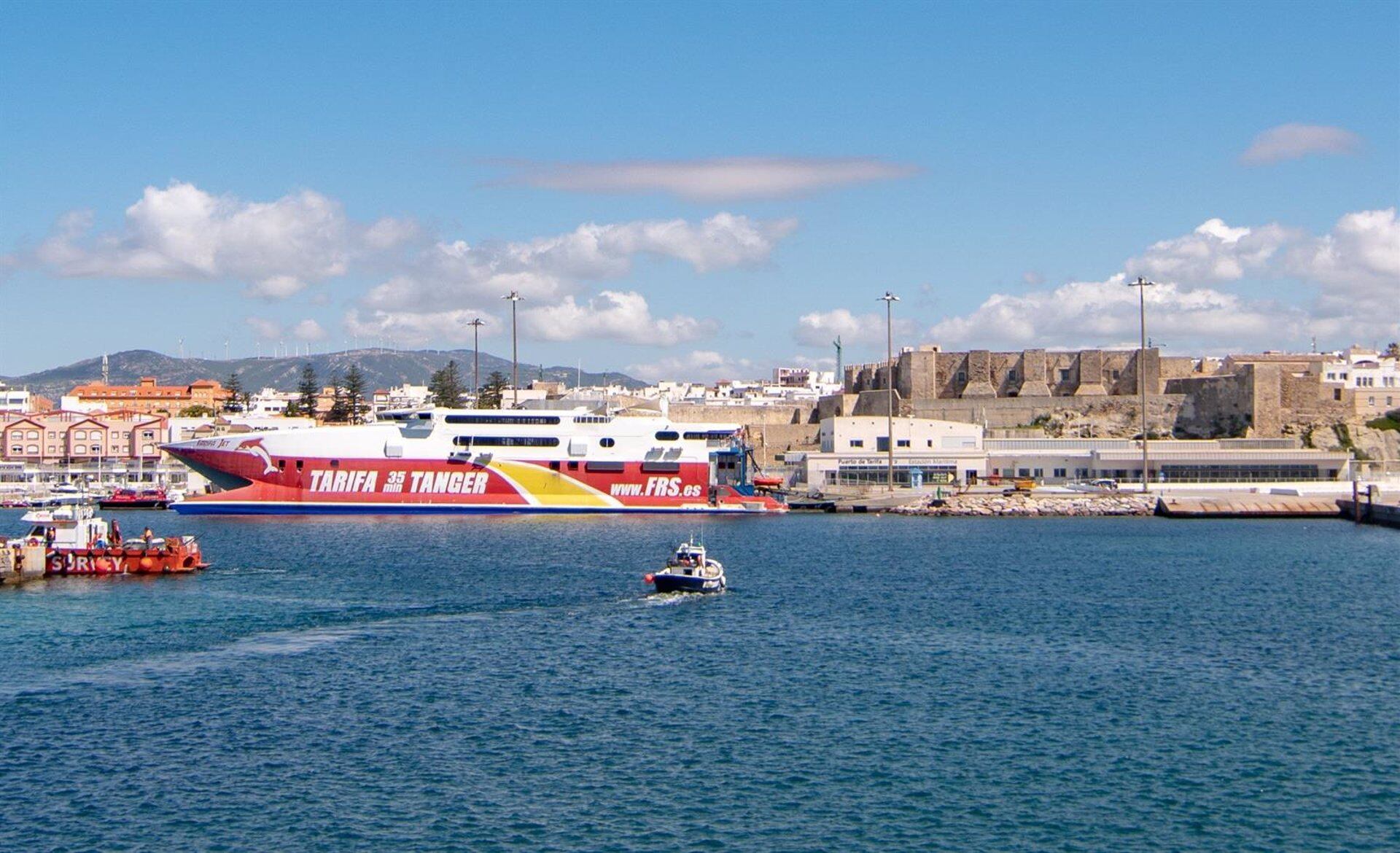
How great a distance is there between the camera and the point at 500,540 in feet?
166

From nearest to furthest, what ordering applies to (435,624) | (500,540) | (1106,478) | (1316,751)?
(1316,751) → (435,624) → (500,540) → (1106,478)

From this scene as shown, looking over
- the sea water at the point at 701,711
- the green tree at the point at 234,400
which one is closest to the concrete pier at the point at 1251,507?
the sea water at the point at 701,711

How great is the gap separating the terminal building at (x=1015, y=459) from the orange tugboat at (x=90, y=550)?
40.3 m

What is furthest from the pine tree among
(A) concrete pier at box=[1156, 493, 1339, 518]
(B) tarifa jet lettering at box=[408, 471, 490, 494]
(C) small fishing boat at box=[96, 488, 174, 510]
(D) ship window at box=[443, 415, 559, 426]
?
(A) concrete pier at box=[1156, 493, 1339, 518]

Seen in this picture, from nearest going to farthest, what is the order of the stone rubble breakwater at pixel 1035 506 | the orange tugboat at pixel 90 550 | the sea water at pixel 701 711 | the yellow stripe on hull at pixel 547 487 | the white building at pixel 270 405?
1. the sea water at pixel 701 711
2. the orange tugboat at pixel 90 550
3. the yellow stripe on hull at pixel 547 487
4. the stone rubble breakwater at pixel 1035 506
5. the white building at pixel 270 405

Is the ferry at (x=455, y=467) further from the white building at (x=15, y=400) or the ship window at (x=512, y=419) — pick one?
the white building at (x=15, y=400)

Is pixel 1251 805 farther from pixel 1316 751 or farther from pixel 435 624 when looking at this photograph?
pixel 435 624

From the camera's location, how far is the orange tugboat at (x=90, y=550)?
38.3 m

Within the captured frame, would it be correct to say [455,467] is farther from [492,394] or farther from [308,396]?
[308,396]

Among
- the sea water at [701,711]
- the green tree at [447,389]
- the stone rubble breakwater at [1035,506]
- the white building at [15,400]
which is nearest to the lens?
the sea water at [701,711]

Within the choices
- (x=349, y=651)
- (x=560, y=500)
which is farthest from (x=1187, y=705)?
(x=560, y=500)

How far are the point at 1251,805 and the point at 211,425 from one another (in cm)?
9135

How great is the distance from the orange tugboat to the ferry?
2305 centimetres

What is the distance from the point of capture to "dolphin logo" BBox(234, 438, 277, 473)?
209 feet
